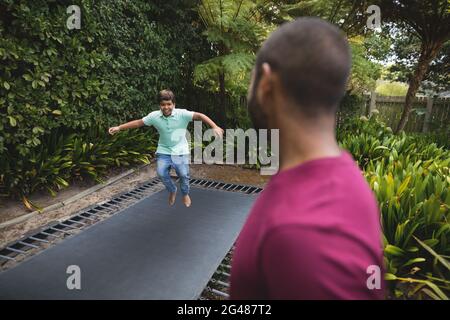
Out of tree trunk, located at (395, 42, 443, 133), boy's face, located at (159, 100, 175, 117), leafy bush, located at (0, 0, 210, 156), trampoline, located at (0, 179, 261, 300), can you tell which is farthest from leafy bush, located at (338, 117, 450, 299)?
tree trunk, located at (395, 42, 443, 133)

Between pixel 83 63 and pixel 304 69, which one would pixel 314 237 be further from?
pixel 83 63

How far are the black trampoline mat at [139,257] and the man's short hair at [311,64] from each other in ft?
7.76

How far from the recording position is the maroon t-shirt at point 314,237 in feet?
2.12

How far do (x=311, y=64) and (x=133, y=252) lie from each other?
316 centimetres

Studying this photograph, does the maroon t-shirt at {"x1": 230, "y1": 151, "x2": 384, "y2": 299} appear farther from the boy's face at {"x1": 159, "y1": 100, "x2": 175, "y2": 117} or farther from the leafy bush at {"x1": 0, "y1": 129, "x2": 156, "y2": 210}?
the leafy bush at {"x1": 0, "y1": 129, "x2": 156, "y2": 210}

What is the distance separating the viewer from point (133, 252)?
345 centimetres

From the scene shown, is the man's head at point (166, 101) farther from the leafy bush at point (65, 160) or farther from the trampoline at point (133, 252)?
the leafy bush at point (65, 160)

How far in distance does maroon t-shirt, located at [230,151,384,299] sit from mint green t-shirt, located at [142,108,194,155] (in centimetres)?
364

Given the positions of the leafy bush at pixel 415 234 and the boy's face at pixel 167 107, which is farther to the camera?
the boy's face at pixel 167 107

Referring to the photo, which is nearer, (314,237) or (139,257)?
(314,237)

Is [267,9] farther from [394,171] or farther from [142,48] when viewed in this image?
[394,171]

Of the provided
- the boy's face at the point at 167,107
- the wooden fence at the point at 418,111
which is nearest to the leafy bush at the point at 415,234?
the boy's face at the point at 167,107

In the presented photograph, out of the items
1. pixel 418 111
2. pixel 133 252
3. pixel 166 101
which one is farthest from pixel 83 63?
pixel 418 111
